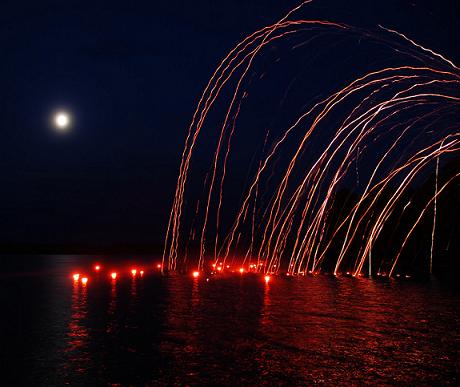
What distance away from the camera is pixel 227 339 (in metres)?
9.85

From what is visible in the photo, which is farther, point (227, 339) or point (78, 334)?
point (78, 334)

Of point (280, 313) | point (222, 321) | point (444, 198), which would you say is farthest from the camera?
point (444, 198)

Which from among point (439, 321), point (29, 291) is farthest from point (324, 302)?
point (29, 291)

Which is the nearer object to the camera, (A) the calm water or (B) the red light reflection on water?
(A) the calm water

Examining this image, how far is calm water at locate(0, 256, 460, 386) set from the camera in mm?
7414

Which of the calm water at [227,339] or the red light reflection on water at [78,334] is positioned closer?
the calm water at [227,339]

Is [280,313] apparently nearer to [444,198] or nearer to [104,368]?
[104,368]

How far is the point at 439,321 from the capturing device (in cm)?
1253

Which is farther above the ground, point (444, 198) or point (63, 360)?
point (444, 198)

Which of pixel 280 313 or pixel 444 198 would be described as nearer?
pixel 280 313

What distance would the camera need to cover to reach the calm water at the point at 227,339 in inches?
292

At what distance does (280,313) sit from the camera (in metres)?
13.3

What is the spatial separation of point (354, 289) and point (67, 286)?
10.3 metres

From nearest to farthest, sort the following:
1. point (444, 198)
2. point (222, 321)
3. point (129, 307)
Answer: point (222, 321), point (129, 307), point (444, 198)
